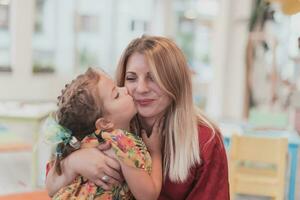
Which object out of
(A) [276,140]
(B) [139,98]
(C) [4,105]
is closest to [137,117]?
(B) [139,98]

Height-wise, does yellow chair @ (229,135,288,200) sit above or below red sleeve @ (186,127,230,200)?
below

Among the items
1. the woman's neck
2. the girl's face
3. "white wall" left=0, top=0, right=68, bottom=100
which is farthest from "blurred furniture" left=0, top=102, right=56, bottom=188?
the girl's face

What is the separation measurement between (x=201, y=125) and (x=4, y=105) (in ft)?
10.9

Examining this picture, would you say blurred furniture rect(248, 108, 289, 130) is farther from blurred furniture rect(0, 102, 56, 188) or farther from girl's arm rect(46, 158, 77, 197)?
girl's arm rect(46, 158, 77, 197)

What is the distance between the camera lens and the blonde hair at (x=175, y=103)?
1246 millimetres

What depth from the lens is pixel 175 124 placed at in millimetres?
1279

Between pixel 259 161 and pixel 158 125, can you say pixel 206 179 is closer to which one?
pixel 158 125

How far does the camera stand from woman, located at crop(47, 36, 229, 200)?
1249 millimetres

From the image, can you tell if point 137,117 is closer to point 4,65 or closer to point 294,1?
point 294,1

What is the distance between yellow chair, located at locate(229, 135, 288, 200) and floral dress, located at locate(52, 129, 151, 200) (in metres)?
1.53

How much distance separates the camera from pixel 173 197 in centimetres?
129

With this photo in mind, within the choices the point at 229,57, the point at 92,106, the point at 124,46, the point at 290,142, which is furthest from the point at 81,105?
the point at 229,57

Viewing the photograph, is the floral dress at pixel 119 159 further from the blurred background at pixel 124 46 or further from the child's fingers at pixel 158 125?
the blurred background at pixel 124 46

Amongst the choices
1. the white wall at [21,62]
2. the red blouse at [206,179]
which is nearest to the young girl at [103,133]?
the red blouse at [206,179]
